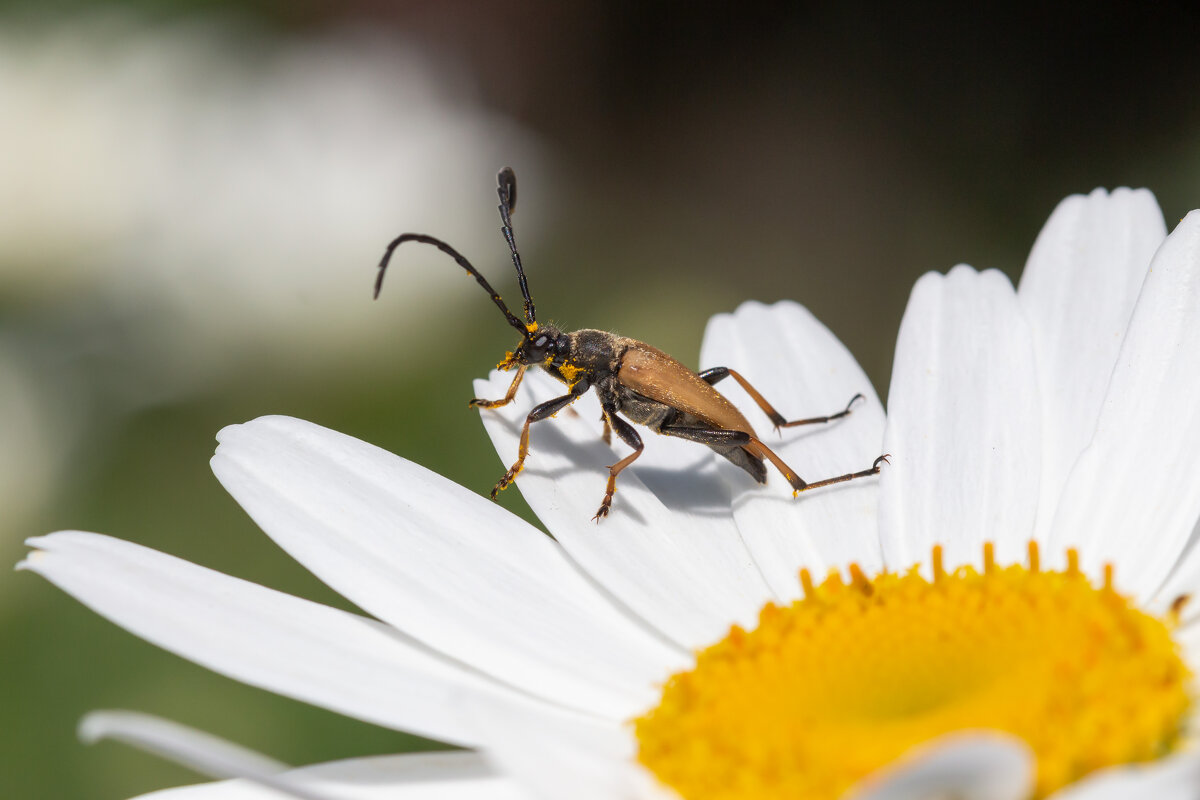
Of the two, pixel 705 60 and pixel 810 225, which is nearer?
pixel 810 225

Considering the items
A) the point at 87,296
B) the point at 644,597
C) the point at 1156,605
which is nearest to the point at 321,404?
the point at 87,296

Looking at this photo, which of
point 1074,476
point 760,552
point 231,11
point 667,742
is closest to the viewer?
point 667,742

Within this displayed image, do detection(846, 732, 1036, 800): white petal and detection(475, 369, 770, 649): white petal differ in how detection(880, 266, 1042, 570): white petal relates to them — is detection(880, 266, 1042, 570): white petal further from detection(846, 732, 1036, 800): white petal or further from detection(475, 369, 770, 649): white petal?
detection(846, 732, 1036, 800): white petal

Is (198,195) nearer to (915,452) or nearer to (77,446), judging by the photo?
(77,446)

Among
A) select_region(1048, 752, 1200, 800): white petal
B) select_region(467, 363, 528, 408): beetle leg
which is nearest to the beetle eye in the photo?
select_region(467, 363, 528, 408): beetle leg

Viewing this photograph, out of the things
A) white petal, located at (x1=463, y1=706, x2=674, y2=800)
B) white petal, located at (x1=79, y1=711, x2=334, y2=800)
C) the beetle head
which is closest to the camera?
white petal, located at (x1=79, y1=711, x2=334, y2=800)

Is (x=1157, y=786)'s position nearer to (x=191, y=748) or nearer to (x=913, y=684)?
(x=913, y=684)

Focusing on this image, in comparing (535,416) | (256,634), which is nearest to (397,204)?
(535,416)
